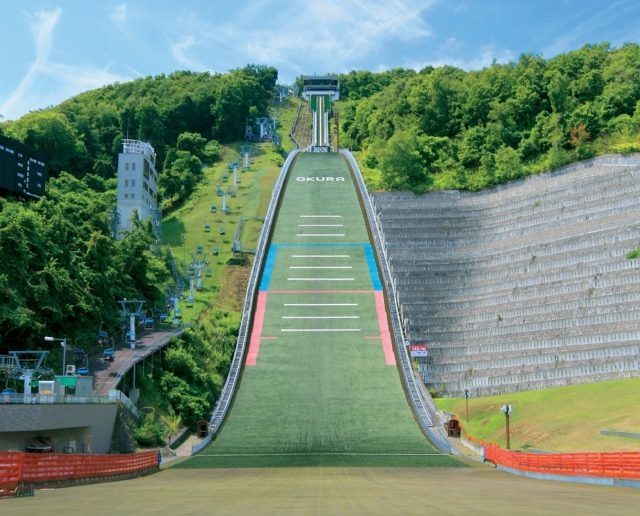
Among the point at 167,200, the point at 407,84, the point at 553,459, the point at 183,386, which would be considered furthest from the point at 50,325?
the point at 407,84

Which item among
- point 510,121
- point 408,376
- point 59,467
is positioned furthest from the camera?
point 510,121

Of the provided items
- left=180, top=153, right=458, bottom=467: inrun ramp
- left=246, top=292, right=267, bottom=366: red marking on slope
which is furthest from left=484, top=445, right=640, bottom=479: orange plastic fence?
left=246, top=292, right=267, bottom=366: red marking on slope

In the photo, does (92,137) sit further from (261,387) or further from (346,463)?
(346,463)

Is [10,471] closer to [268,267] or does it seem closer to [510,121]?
[268,267]

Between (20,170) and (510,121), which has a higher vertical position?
(510,121)

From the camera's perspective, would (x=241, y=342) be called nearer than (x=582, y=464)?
No

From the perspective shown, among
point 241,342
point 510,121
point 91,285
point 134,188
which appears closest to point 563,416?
point 241,342

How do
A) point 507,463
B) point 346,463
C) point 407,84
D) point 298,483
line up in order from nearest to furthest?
1. point 298,483
2. point 507,463
3. point 346,463
4. point 407,84
